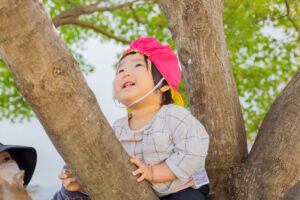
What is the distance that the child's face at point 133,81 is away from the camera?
2.21 meters

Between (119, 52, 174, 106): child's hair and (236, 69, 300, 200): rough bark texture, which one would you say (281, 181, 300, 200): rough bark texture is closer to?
(236, 69, 300, 200): rough bark texture

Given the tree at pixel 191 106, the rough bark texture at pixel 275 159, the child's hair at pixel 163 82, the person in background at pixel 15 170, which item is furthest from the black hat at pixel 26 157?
the rough bark texture at pixel 275 159

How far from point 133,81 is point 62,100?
81 centimetres

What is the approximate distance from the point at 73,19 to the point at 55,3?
4.47 ft

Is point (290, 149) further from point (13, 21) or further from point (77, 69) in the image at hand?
point (13, 21)

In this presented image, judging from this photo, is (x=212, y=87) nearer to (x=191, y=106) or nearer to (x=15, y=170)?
(x=191, y=106)

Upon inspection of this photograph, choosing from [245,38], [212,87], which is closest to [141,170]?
[212,87]

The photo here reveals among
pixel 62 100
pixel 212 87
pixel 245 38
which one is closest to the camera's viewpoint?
pixel 62 100

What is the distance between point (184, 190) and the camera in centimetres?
208

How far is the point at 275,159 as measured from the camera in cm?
244

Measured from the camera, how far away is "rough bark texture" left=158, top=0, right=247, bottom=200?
8.70 feet

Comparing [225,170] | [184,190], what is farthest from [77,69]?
[225,170]

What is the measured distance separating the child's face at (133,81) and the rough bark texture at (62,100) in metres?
0.54

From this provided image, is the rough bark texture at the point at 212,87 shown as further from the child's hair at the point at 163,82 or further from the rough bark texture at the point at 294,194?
the rough bark texture at the point at 294,194
